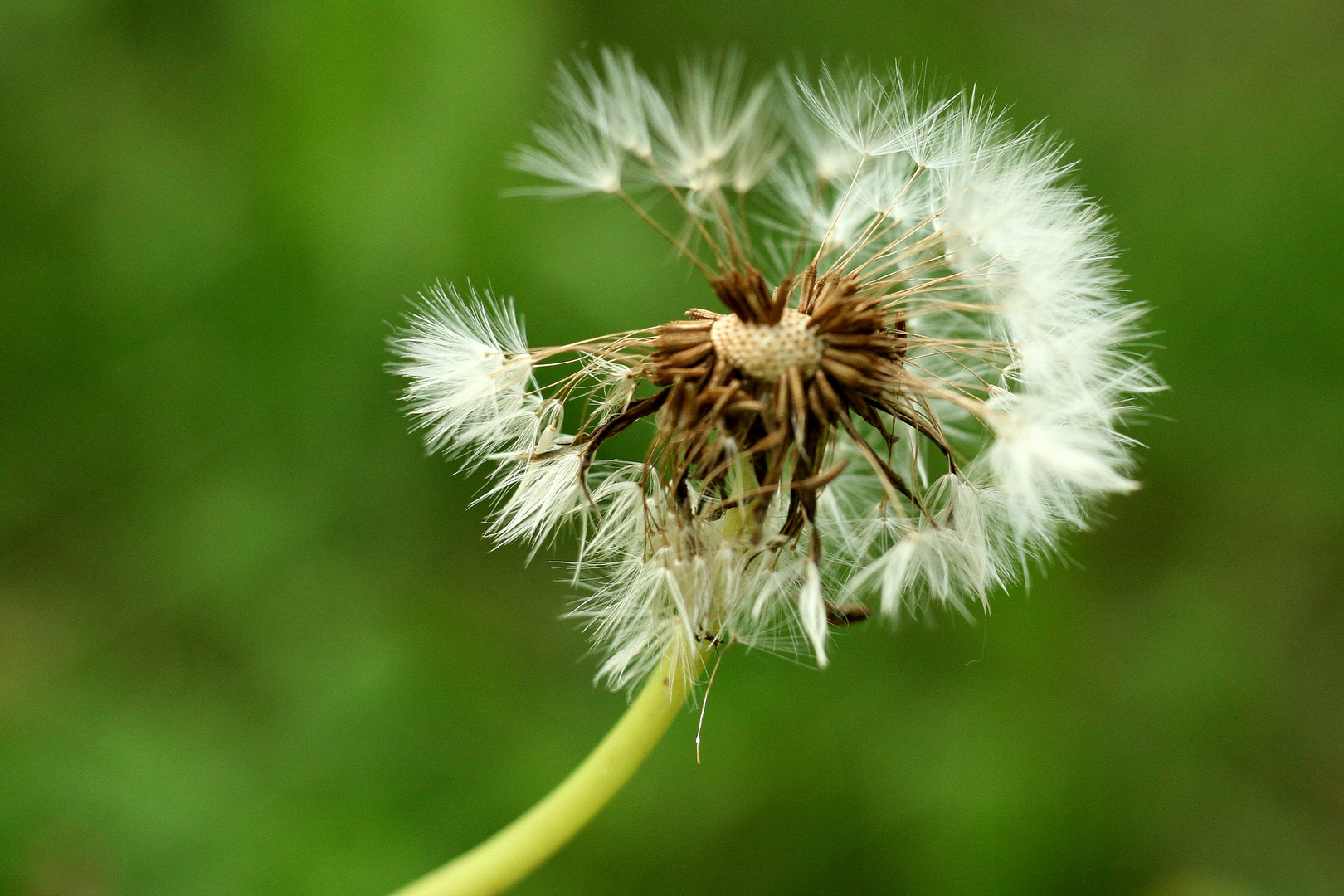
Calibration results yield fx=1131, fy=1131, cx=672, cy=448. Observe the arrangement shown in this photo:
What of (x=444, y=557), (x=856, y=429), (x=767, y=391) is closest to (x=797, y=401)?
(x=767, y=391)

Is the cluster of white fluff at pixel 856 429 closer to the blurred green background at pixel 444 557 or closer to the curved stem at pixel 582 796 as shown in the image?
the curved stem at pixel 582 796

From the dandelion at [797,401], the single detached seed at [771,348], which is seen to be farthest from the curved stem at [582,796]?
the single detached seed at [771,348]

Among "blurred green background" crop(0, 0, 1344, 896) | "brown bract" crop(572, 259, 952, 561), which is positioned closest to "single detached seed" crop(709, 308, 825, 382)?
"brown bract" crop(572, 259, 952, 561)

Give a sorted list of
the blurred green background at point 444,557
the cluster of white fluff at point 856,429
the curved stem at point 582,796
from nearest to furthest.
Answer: the curved stem at point 582,796 < the cluster of white fluff at point 856,429 < the blurred green background at point 444,557

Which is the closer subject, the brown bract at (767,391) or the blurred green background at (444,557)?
the brown bract at (767,391)

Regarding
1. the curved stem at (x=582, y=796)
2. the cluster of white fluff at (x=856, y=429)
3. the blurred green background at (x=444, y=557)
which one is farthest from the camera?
the blurred green background at (x=444, y=557)

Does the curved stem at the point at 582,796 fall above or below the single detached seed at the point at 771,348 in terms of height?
below

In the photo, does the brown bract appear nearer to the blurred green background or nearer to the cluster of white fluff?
the cluster of white fluff

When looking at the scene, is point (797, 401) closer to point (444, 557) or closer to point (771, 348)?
point (771, 348)

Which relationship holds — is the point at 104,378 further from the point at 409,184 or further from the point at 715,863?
the point at 715,863

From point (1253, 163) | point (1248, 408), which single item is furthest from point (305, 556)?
point (1253, 163)
